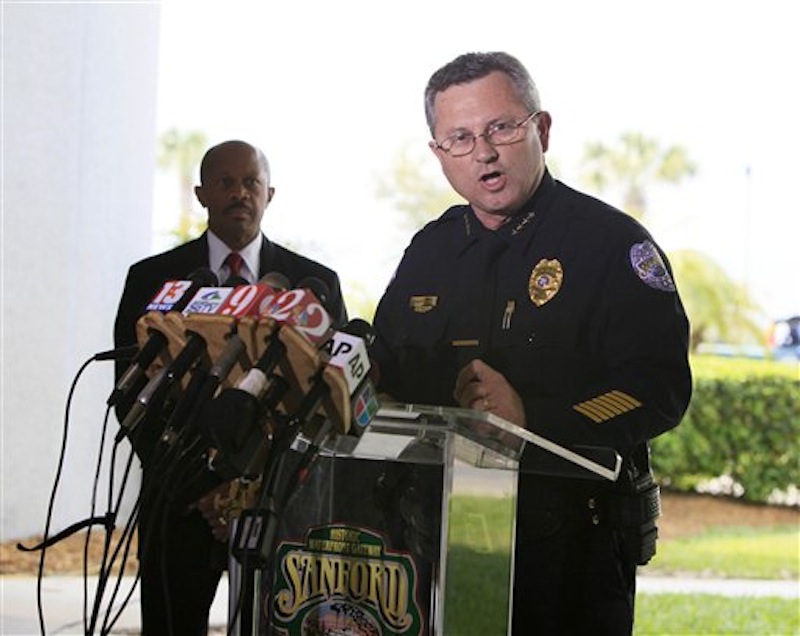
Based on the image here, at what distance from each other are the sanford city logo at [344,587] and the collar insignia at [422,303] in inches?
36.3

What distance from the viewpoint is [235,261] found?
134 inches

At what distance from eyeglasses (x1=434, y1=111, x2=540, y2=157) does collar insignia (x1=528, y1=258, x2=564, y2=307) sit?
22cm

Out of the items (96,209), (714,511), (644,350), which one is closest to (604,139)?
(714,511)

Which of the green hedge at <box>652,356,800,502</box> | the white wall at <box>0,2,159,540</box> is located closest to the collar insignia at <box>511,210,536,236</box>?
the white wall at <box>0,2,159,540</box>

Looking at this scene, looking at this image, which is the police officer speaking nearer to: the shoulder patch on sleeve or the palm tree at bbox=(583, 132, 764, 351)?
the shoulder patch on sleeve

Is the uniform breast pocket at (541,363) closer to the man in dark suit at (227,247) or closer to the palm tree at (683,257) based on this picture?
the man in dark suit at (227,247)

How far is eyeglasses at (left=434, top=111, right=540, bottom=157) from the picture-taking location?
2684mm

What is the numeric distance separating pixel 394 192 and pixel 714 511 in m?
3.80

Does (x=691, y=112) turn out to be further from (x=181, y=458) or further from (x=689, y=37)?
(x=181, y=458)

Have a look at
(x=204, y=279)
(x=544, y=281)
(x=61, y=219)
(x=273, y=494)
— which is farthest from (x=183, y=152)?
(x=273, y=494)

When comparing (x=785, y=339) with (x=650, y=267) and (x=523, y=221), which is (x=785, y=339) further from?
(x=650, y=267)

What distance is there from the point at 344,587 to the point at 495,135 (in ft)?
3.39

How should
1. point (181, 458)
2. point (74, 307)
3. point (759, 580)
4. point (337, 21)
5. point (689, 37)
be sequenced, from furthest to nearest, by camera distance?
1. point (689, 37)
2. point (337, 21)
3. point (759, 580)
4. point (74, 307)
5. point (181, 458)

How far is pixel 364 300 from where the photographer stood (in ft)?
35.3
